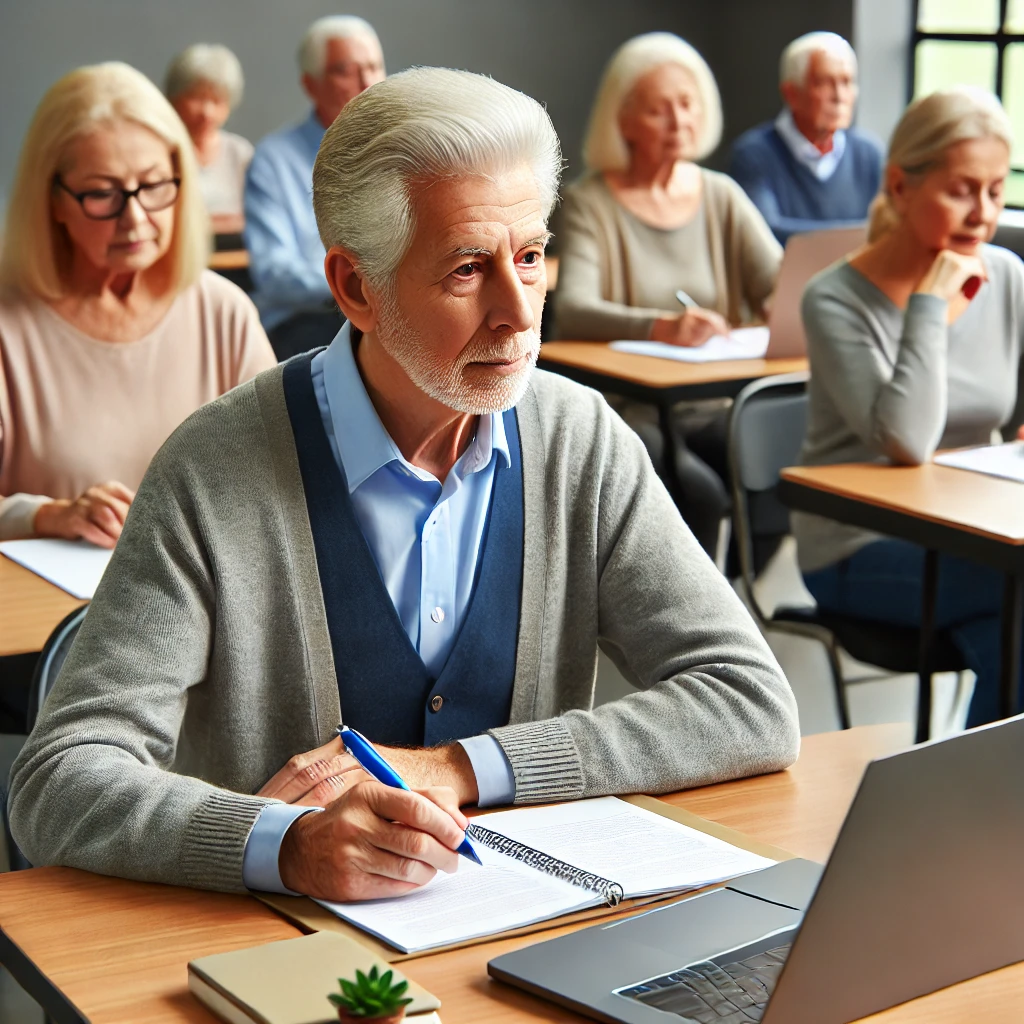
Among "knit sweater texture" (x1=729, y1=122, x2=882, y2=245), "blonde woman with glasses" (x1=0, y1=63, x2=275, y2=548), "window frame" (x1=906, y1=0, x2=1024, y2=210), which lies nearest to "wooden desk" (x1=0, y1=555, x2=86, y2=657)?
"blonde woman with glasses" (x1=0, y1=63, x2=275, y2=548)

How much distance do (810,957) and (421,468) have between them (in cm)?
75

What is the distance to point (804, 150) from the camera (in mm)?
5836

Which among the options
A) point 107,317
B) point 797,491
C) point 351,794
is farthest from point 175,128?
point 351,794

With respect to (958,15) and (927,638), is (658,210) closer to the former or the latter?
(927,638)

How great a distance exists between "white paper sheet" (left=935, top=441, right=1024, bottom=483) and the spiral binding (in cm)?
164

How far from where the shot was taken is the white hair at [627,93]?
4.54 metres

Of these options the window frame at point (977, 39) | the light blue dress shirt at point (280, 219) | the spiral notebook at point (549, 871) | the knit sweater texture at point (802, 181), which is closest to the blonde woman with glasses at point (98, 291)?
the spiral notebook at point (549, 871)

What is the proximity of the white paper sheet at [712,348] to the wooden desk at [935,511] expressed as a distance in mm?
1119

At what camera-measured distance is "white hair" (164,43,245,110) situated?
7.04 m

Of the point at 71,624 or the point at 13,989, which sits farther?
the point at 13,989

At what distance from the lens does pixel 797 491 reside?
2.65m

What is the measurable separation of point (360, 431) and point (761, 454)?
162 cm

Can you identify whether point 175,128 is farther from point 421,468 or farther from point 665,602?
point 665,602

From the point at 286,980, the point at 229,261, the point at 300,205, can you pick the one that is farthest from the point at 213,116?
the point at 286,980
